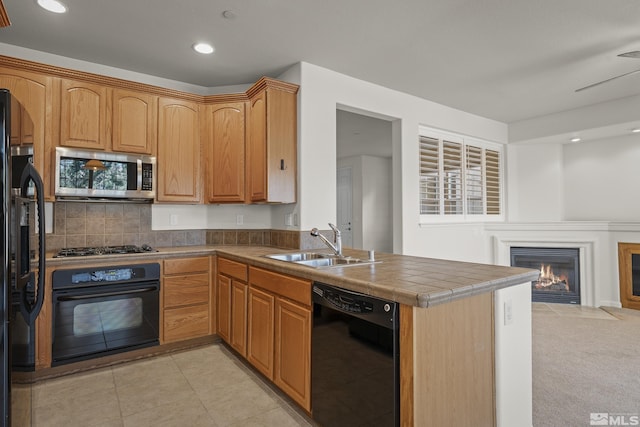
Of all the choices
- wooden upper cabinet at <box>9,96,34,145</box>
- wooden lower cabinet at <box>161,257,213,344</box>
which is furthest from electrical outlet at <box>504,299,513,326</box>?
wooden lower cabinet at <box>161,257,213,344</box>

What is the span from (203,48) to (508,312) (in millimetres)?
2941

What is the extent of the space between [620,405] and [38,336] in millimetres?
3949

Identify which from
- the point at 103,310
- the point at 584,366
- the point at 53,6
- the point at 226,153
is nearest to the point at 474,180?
the point at 584,366

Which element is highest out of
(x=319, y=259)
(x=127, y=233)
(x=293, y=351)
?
(x=127, y=233)

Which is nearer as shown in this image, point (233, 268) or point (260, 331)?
point (260, 331)

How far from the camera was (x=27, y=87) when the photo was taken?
107 inches

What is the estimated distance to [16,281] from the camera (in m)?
1.42

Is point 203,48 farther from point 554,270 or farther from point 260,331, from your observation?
point 554,270

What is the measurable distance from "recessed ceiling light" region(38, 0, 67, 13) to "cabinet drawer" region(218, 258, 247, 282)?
214 cm

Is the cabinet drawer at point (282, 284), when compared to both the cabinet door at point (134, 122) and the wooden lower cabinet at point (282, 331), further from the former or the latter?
the cabinet door at point (134, 122)

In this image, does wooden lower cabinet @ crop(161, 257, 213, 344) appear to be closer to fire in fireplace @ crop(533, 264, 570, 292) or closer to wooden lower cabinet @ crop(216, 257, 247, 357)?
wooden lower cabinet @ crop(216, 257, 247, 357)

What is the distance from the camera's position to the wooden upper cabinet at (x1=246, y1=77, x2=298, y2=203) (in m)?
3.13

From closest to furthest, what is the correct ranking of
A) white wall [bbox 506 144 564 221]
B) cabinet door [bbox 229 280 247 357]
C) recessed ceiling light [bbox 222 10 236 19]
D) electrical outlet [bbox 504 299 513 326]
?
electrical outlet [bbox 504 299 513 326] < recessed ceiling light [bbox 222 10 236 19] < cabinet door [bbox 229 280 247 357] < white wall [bbox 506 144 564 221]

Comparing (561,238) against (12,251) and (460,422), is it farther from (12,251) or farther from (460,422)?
(12,251)
